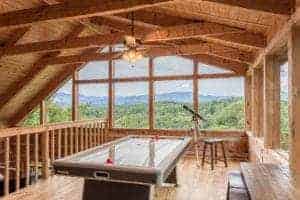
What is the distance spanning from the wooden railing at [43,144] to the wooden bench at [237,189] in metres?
3.12

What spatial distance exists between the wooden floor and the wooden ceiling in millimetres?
2475

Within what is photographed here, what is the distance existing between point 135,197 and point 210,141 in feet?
12.1

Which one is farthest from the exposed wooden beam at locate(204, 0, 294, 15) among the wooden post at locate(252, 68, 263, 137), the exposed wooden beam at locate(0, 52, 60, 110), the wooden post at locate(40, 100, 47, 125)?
the wooden post at locate(40, 100, 47, 125)

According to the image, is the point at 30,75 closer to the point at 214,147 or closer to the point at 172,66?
the point at 172,66

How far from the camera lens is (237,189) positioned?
3.34 metres

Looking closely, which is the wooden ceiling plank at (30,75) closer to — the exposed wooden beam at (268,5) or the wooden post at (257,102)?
the wooden post at (257,102)

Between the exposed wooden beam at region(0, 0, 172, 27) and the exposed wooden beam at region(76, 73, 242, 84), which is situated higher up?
the exposed wooden beam at region(0, 0, 172, 27)

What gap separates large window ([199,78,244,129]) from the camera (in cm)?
815

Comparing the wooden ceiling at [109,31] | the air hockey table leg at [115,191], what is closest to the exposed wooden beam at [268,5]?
the wooden ceiling at [109,31]

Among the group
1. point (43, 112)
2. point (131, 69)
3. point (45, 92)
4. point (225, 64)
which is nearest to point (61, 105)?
point (43, 112)

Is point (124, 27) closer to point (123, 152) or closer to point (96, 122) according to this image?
point (96, 122)

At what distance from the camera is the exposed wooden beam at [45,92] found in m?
9.13

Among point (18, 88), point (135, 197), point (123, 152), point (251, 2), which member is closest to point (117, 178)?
point (135, 197)

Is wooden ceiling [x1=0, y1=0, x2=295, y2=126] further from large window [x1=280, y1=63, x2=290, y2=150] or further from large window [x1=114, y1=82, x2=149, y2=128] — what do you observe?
large window [x1=114, y1=82, x2=149, y2=128]
